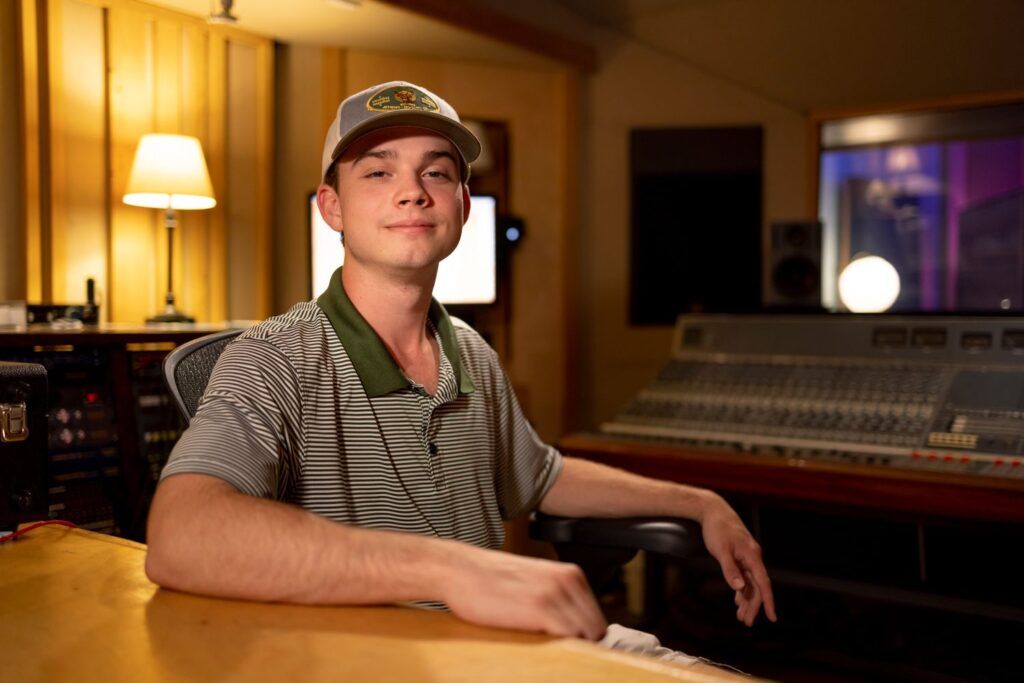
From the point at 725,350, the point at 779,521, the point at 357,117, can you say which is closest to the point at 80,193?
the point at 357,117

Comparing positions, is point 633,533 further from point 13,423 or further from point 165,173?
point 165,173

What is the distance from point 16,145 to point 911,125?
130 inches

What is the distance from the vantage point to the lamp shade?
2680 millimetres

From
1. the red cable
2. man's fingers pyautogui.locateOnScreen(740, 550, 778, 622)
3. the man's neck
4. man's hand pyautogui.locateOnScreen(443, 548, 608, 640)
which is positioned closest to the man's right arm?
man's hand pyautogui.locateOnScreen(443, 548, 608, 640)

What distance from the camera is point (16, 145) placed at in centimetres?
261

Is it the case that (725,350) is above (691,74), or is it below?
below

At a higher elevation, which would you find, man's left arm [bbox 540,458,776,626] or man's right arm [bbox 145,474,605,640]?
man's right arm [bbox 145,474,605,640]

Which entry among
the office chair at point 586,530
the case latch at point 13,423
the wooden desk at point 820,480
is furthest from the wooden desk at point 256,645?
the wooden desk at point 820,480

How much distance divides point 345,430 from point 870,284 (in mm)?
2708

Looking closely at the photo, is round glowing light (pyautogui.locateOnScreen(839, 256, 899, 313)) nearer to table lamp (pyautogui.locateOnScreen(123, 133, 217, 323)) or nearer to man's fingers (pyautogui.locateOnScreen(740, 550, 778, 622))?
man's fingers (pyautogui.locateOnScreen(740, 550, 778, 622))

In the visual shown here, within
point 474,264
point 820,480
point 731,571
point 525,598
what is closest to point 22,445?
point 525,598

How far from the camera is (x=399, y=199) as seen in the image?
1.30m

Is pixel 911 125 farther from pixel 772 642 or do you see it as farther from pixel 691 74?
pixel 772 642

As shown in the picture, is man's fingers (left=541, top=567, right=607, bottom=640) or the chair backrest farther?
the chair backrest
